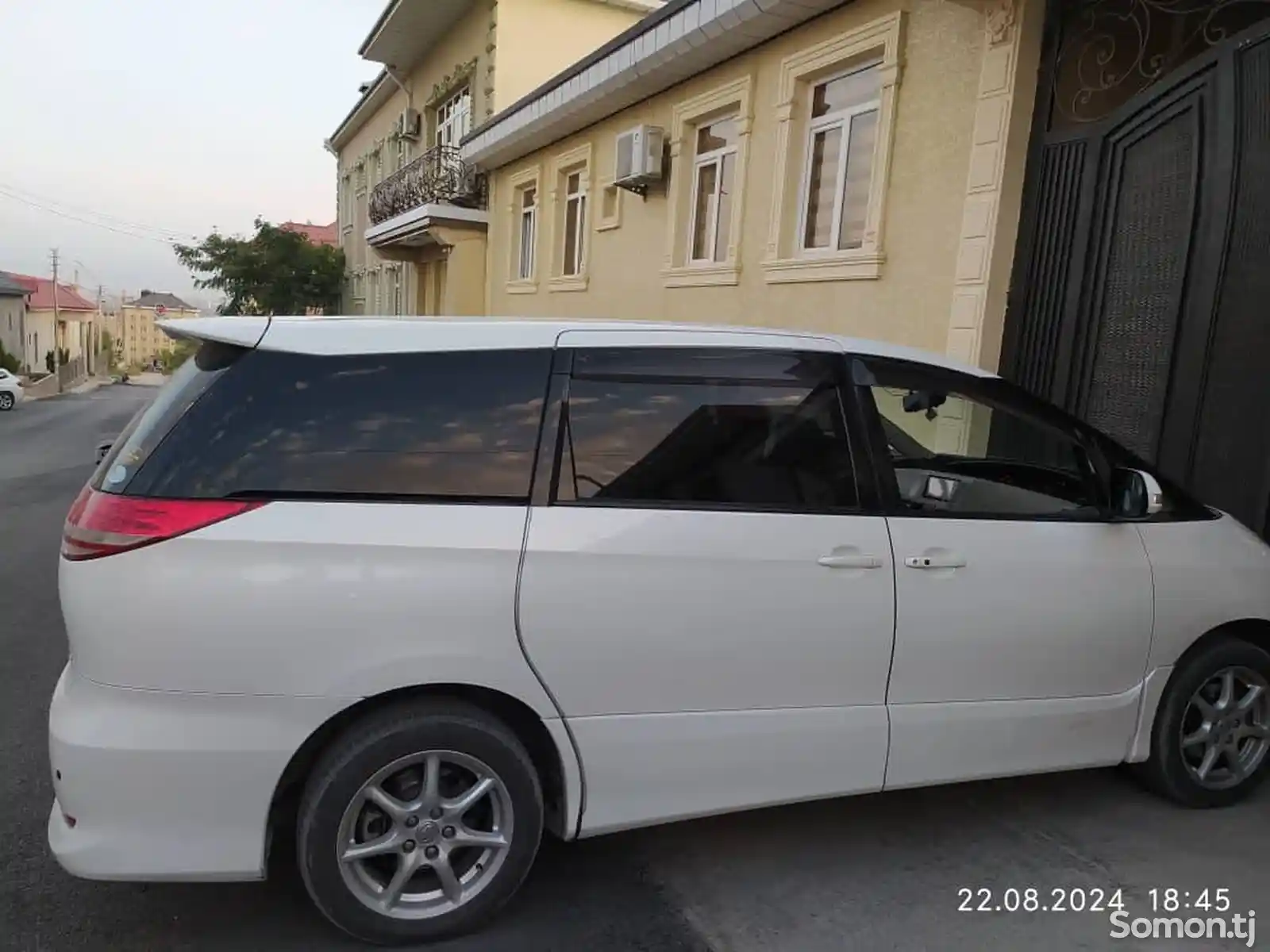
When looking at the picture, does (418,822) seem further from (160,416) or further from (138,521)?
(160,416)

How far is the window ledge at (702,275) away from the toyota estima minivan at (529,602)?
5478 mm

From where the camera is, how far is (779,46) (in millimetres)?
7793

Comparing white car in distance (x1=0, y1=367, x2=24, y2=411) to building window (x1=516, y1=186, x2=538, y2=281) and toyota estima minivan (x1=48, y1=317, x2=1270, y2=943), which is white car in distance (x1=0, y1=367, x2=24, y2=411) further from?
toyota estima minivan (x1=48, y1=317, x2=1270, y2=943)

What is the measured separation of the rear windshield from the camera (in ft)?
7.86

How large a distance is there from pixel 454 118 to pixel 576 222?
7730mm

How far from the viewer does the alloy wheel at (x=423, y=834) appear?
7.99ft

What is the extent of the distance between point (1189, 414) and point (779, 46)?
4810mm

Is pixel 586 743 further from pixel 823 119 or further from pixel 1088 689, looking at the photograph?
pixel 823 119

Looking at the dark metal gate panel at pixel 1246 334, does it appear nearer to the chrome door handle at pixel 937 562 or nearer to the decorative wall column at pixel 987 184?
the decorative wall column at pixel 987 184

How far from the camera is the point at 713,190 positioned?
9.21 m

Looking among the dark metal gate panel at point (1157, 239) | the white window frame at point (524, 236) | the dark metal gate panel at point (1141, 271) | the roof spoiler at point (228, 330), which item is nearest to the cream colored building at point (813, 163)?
the dark metal gate panel at point (1157, 239)

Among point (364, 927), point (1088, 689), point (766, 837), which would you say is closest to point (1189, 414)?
point (1088, 689)

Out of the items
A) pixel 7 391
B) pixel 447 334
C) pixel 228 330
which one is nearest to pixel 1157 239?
pixel 447 334

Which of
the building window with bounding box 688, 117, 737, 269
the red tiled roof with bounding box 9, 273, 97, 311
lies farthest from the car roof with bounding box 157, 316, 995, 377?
the red tiled roof with bounding box 9, 273, 97, 311
